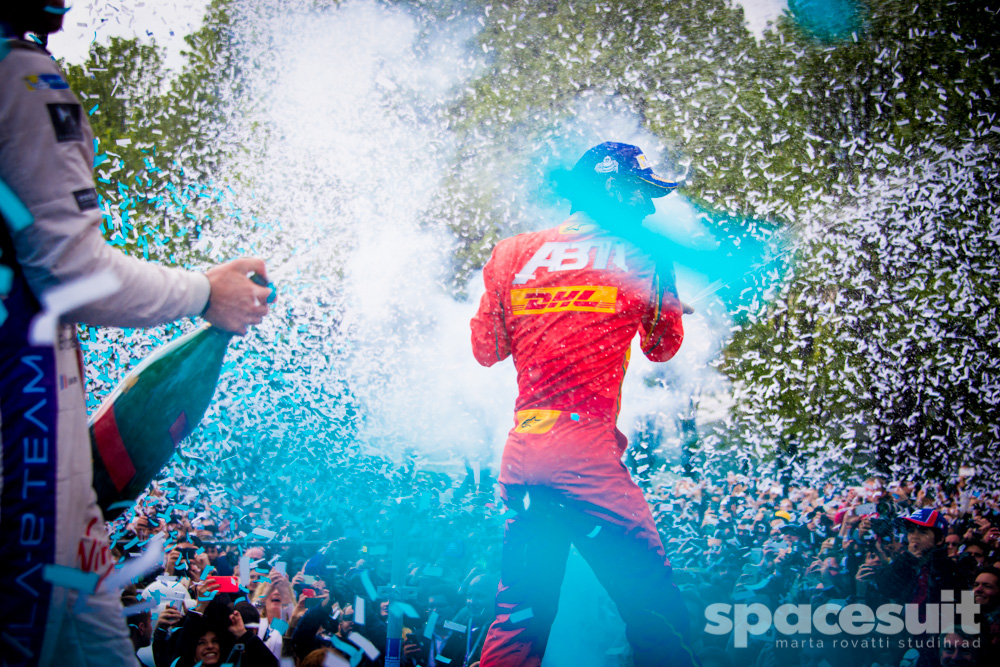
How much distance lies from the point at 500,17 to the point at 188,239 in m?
1.51

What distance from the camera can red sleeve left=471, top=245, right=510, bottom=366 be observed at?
1898mm

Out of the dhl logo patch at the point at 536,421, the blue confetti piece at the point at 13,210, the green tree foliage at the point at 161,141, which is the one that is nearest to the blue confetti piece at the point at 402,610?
the dhl logo patch at the point at 536,421

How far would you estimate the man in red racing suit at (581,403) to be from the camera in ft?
5.37

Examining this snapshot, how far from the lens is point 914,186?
7.79ft

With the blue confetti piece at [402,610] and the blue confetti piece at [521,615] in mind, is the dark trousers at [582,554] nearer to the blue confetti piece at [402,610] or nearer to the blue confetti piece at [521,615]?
the blue confetti piece at [521,615]

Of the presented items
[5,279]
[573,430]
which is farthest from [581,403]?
[5,279]

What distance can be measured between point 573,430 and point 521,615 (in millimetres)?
546

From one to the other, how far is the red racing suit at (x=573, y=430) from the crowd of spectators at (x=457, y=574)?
62cm

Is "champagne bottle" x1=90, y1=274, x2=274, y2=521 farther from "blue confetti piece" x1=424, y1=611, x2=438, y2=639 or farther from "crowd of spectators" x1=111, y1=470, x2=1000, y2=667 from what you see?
"blue confetti piece" x1=424, y1=611, x2=438, y2=639

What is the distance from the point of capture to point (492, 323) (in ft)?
6.24

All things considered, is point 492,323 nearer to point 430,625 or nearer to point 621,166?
point 621,166

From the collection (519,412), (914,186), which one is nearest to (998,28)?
(914,186)

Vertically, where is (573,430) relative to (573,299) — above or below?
below

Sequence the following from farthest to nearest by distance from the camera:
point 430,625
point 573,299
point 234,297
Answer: point 430,625, point 573,299, point 234,297
